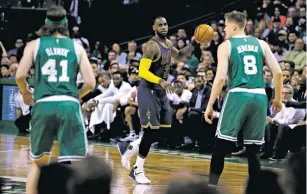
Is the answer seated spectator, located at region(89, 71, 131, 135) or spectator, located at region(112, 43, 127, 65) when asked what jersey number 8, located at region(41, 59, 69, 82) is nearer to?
seated spectator, located at region(89, 71, 131, 135)

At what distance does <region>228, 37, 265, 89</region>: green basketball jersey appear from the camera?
7809 millimetres

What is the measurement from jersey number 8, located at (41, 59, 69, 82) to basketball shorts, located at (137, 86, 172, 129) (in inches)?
122

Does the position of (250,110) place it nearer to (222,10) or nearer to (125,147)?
(125,147)

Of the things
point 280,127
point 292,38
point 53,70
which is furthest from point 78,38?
point 53,70

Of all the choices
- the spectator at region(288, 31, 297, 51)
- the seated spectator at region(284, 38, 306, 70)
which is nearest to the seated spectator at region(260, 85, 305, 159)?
the seated spectator at region(284, 38, 306, 70)

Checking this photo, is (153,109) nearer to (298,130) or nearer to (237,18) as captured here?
(237,18)

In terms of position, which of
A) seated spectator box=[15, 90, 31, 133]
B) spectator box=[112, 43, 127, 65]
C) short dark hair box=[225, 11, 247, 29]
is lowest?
seated spectator box=[15, 90, 31, 133]

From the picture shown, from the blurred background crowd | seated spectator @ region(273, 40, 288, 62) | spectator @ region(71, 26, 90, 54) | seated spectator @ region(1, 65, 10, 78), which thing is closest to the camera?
the blurred background crowd

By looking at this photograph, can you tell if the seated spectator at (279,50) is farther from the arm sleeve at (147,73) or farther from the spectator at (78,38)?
the arm sleeve at (147,73)

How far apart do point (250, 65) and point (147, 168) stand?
11.7 ft

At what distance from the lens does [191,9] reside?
862 inches

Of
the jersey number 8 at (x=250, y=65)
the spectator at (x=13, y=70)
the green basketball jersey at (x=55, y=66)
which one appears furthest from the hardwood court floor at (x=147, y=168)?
the spectator at (x=13, y=70)

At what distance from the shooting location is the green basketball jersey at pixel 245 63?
A: 25.6ft

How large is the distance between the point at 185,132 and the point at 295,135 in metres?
2.45
